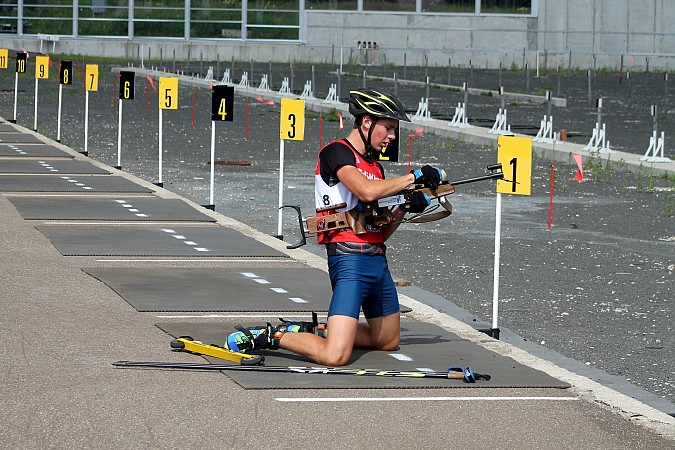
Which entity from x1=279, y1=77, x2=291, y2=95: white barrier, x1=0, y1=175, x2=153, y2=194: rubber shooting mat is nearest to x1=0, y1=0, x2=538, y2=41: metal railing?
x1=279, y1=77, x2=291, y2=95: white barrier

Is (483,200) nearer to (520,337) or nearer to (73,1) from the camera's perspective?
(520,337)

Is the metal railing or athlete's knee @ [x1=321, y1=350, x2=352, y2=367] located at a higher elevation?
the metal railing

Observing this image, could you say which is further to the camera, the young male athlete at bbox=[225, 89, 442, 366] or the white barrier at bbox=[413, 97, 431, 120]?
the white barrier at bbox=[413, 97, 431, 120]

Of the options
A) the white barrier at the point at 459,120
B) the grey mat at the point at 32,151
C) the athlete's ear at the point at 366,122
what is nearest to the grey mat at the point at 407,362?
the athlete's ear at the point at 366,122

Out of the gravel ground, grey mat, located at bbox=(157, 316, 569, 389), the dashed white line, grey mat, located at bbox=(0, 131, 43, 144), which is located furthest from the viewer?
grey mat, located at bbox=(0, 131, 43, 144)

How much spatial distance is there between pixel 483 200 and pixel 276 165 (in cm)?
646

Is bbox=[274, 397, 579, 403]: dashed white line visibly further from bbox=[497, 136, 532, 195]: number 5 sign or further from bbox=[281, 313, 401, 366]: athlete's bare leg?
bbox=[497, 136, 532, 195]: number 5 sign

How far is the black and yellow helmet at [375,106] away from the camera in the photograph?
31.1 feet

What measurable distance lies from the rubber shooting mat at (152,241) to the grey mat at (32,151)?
35.8ft

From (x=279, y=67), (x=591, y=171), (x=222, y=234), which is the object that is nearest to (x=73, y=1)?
(x=279, y=67)

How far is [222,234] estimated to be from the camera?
1705 cm

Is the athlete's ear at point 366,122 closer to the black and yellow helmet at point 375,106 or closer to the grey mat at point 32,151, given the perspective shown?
the black and yellow helmet at point 375,106

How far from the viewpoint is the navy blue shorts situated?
9.34 m

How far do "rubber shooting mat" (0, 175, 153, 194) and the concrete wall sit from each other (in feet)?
178
